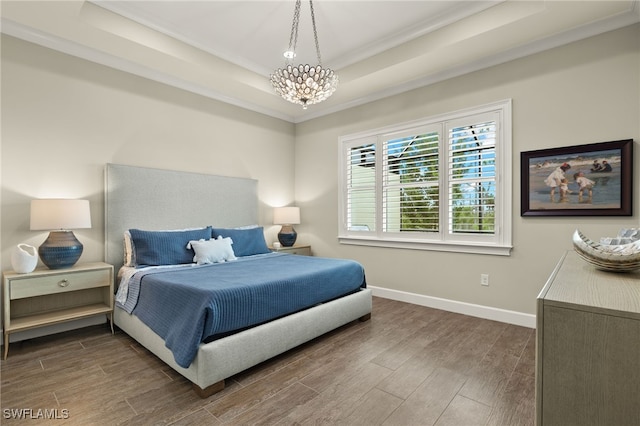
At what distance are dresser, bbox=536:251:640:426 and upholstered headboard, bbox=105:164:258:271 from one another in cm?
382

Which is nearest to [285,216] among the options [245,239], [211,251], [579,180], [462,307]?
[245,239]

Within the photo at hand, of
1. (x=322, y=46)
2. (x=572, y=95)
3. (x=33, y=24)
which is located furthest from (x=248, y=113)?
(x=572, y=95)

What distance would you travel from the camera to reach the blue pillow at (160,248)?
10.6ft

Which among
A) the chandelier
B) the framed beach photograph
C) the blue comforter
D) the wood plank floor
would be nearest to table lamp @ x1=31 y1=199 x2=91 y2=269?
the blue comforter

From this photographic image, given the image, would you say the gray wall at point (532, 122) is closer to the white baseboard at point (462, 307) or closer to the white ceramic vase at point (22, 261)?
the white baseboard at point (462, 307)

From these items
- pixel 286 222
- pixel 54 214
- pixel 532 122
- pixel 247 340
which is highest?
pixel 532 122

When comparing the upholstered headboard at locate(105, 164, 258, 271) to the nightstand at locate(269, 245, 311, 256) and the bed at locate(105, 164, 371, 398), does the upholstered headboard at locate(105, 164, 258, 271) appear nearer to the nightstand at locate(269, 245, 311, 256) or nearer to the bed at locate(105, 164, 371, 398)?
the bed at locate(105, 164, 371, 398)

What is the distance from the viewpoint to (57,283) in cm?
280

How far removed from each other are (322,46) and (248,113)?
168 centimetres

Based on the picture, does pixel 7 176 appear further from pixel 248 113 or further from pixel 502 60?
pixel 502 60

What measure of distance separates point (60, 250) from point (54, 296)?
0.57m

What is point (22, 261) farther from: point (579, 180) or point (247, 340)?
point (579, 180)

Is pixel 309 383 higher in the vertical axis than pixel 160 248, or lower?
lower

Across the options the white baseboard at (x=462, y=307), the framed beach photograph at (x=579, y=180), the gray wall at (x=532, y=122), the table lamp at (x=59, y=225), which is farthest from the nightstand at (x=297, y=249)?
the framed beach photograph at (x=579, y=180)
